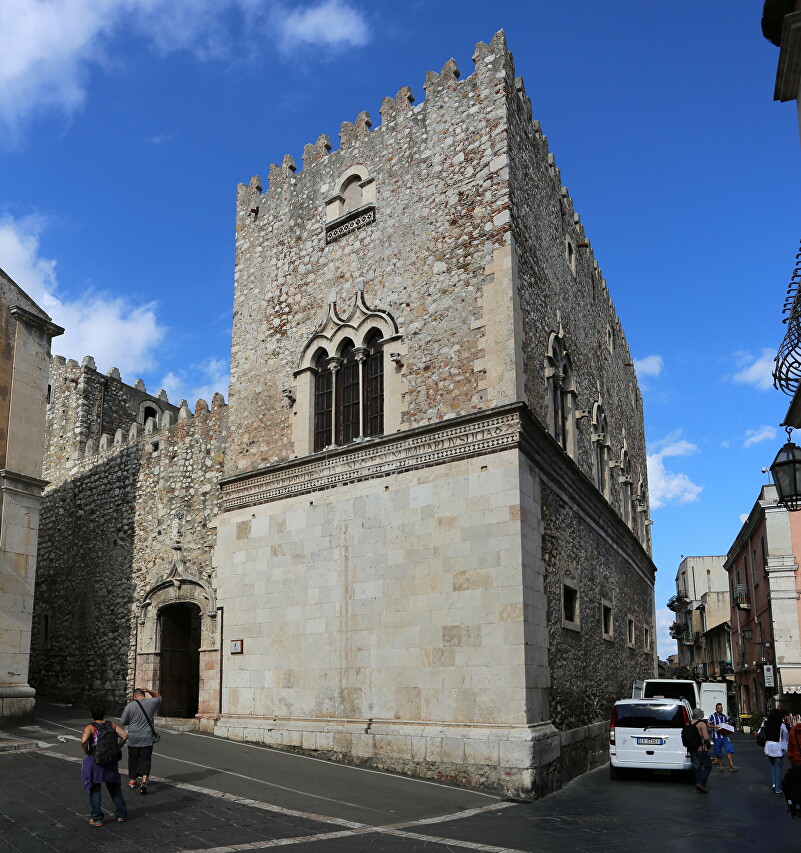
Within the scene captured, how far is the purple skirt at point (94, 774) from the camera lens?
8.87 meters

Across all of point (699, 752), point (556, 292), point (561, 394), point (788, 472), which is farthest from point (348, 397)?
point (788, 472)

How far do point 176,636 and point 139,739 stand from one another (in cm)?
862

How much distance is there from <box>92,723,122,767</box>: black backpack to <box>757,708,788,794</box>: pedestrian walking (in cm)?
1047

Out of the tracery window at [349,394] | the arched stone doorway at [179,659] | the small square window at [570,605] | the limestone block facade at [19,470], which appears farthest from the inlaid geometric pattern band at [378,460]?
the limestone block facade at [19,470]

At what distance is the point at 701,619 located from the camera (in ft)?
208

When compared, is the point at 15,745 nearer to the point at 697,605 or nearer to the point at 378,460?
the point at 378,460

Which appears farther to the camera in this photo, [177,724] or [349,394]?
[177,724]

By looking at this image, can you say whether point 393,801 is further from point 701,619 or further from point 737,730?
point 701,619

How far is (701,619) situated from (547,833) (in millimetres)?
58661

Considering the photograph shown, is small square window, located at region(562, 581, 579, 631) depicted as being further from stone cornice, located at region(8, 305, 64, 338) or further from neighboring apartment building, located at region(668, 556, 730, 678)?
neighboring apartment building, located at region(668, 556, 730, 678)

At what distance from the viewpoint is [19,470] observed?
1639 centimetres

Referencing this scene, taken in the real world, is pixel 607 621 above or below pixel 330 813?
above

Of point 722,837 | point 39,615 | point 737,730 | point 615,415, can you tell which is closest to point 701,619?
point 737,730

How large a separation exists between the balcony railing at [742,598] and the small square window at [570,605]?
2649cm
